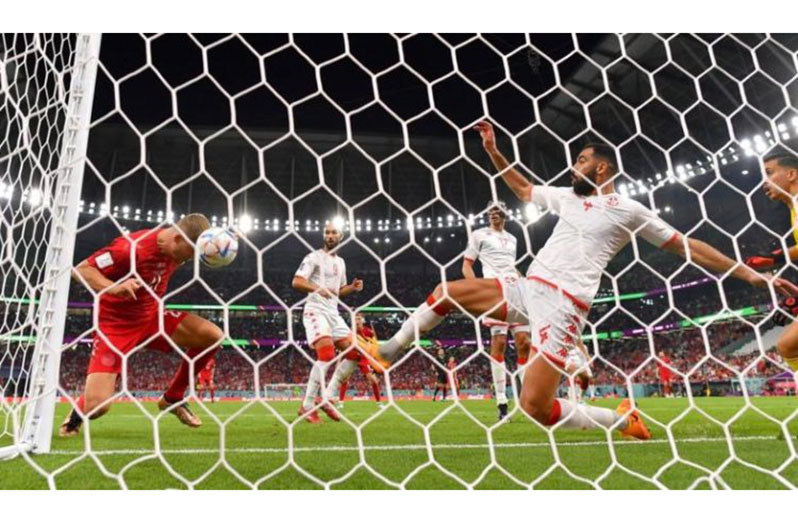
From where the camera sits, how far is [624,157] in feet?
73.9

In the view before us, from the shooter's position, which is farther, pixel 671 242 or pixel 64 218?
pixel 671 242

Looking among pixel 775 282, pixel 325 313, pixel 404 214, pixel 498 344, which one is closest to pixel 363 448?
pixel 775 282

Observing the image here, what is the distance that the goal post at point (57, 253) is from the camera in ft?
8.92

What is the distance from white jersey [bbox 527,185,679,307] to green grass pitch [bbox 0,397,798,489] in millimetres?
855

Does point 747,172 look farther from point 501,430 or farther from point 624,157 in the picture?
point 501,430

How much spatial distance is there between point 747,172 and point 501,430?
921 inches

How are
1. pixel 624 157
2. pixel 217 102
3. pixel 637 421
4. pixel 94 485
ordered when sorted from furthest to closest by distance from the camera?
pixel 624 157
pixel 217 102
pixel 637 421
pixel 94 485

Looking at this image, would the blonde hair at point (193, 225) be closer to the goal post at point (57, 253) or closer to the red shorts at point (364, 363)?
the goal post at point (57, 253)

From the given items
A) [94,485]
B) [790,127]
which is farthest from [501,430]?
[790,127]

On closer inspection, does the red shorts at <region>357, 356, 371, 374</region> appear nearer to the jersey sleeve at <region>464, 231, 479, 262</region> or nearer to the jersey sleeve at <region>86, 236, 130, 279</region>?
the jersey sleeve at <region>464, 231, 479, 262</region>

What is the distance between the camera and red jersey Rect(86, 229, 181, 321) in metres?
3.35

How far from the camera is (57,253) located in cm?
274

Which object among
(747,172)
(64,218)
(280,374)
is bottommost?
(280,374)

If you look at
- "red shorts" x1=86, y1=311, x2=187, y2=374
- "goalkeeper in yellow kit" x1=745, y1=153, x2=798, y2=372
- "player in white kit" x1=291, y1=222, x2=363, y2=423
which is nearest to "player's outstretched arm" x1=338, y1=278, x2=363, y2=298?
"player in white kit" x1=291, y1=222, x2=363, y2=423
